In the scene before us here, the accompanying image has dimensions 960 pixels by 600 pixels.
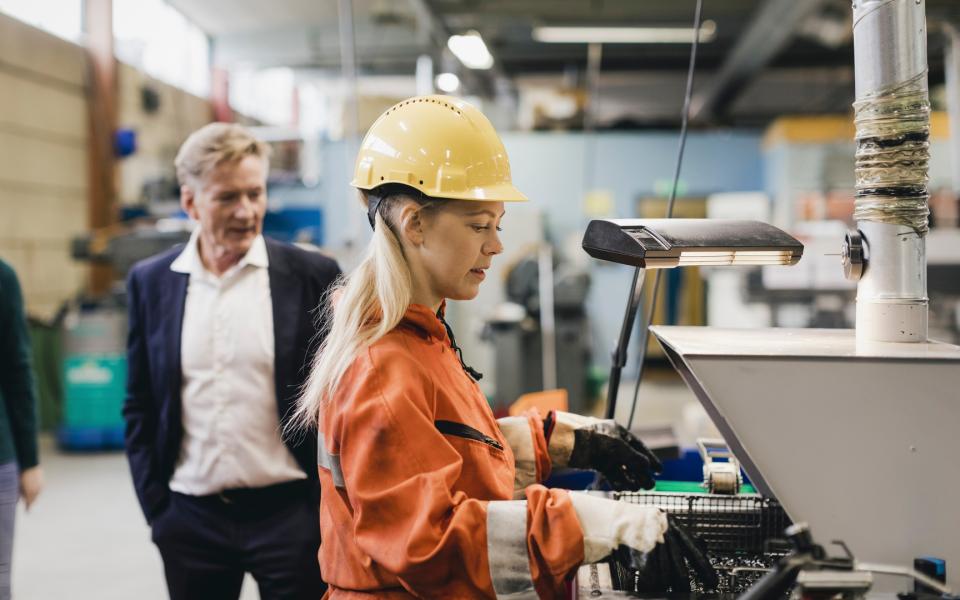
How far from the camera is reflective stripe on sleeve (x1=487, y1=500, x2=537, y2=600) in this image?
3.10ft

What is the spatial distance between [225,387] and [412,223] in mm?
853

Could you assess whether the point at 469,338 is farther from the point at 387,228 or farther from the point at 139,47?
the point at 387,228

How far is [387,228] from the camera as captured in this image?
1.16m

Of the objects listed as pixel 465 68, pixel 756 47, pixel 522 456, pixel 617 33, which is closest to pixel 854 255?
pixel 522 456

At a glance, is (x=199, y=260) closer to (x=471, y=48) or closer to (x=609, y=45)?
(x=471, y=48)

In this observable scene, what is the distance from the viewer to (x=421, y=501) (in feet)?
3.15

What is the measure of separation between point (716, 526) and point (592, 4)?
6.93 metres

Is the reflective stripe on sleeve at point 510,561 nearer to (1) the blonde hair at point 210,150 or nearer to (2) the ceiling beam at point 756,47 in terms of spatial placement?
(1) the blonde hair at point 210,150

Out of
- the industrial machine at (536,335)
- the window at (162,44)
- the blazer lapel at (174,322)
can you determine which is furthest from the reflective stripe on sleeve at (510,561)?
the window at (162,44)

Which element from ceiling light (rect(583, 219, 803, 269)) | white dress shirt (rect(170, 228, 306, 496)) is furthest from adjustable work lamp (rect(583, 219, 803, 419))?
white dress shirt (rect(170, 228, 306, 496))

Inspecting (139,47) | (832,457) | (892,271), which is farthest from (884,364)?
(139,47)

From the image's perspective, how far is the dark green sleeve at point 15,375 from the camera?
6.06 feet

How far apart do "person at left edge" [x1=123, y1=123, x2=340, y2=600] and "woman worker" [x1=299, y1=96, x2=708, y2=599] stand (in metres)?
0.56

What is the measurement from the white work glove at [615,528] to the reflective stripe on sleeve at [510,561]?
0.07 m
